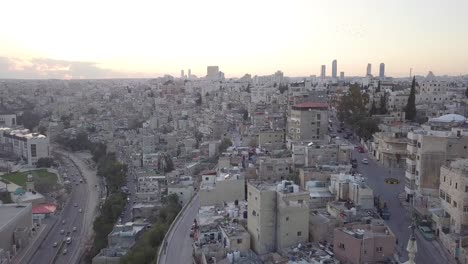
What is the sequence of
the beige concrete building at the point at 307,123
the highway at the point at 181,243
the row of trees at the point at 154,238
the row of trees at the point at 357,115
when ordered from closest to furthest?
the highway at the point at 181,243 → the row of trees at the point at 154,238 → the row of trees at the point at 357,115 → the beige concrete building at the point at 307,123

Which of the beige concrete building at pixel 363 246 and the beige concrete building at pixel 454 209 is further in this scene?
the beige concrete building at pixel 454 209

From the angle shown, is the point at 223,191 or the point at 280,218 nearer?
the point at 280,218

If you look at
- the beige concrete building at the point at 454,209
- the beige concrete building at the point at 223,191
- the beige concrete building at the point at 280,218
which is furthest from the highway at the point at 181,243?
the beige concrete building at the point at 454,209

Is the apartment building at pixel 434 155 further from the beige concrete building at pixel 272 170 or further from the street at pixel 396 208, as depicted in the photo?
the beige concrete building at pixel 272 170

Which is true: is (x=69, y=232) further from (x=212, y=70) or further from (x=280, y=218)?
(x=212, y=70)

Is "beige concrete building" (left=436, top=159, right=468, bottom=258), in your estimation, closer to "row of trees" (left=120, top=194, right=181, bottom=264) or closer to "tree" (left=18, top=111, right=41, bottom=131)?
"row of trees" (left=120, top=194, right=181, bottom=264)

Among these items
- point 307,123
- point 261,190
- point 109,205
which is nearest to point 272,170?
point 261,190
